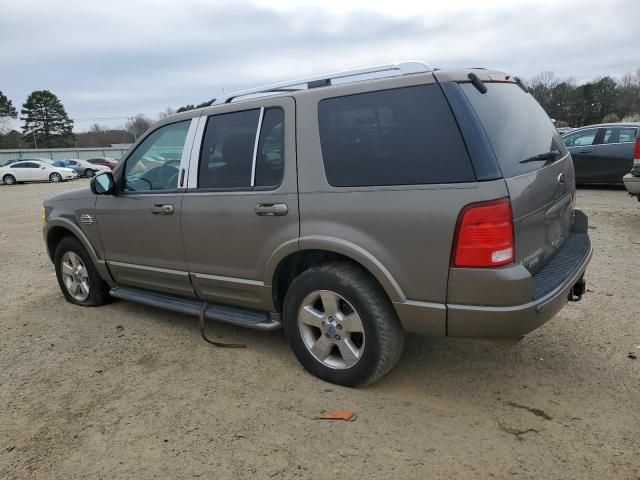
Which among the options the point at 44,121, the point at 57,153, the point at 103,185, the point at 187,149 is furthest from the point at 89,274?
the point at 44,121

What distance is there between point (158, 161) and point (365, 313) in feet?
7.49

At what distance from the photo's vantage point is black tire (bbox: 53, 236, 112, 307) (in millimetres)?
4922

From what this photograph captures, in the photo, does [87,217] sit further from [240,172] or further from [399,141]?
[399,141]

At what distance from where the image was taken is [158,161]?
4.20 metres

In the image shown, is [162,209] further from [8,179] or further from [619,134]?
[8,179]

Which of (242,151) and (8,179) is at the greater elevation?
(242,151)

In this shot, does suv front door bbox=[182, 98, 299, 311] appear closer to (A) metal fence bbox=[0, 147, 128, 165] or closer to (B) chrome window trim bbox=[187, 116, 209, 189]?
(B) chrome window trim bbox=[187, 116, 209, 189]

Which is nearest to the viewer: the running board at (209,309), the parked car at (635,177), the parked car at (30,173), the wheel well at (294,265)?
the wheel well at (294,265)

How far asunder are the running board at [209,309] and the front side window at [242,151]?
0.94 meters

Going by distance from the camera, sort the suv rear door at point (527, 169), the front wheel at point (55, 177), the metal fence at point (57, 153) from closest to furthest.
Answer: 1. the suv rear door at point (527, 169)
2. the front wheel at point (55, 177)
3. the metal fence at point (57, 153)

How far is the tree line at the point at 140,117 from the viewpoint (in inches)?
2136

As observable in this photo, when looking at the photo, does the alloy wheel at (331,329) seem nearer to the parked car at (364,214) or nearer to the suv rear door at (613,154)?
the parked car at (364,214)

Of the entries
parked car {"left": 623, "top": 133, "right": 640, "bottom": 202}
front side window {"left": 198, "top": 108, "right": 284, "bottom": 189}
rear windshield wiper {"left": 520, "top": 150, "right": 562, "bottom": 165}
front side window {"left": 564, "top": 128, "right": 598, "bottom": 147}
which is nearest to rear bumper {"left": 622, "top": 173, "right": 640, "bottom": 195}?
parked car {"left": 623, "top": 133, "right": 640, "bottom": 202}

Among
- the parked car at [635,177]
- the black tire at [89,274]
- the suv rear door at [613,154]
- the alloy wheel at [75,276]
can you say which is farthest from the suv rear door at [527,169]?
the suv rear door at [613,154]
